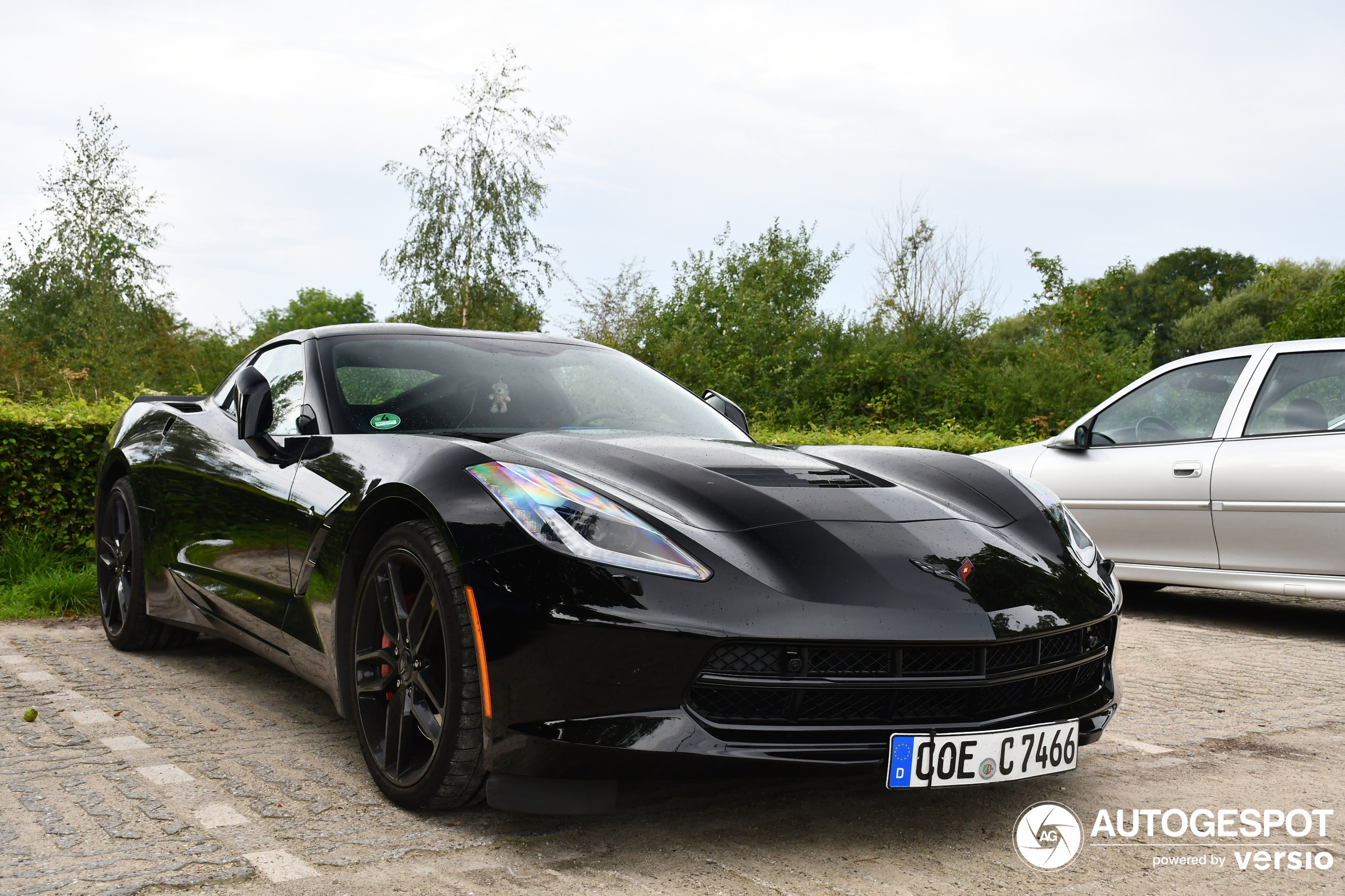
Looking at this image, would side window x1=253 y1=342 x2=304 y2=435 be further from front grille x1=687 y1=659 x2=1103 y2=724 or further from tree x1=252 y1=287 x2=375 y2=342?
tree x1=252 y1=287 x2=375 y2=342

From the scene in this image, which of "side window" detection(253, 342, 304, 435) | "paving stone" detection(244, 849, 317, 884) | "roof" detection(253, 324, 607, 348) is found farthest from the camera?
"roof" detection(253, 324, 607, 348)

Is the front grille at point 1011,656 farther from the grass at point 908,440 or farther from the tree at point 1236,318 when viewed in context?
the tree at point 1236,318

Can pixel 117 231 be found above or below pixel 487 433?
above

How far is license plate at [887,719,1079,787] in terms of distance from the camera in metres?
2.47

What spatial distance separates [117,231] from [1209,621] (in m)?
22.8

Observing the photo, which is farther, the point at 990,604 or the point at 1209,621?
the point at 1209,621

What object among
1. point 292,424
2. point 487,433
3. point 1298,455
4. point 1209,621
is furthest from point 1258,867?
point 1209,621

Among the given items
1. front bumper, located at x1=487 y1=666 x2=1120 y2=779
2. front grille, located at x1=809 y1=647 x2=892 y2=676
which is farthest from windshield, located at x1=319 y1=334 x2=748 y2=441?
front grille, located at x1=809 y1=647 x2=892 y2=676

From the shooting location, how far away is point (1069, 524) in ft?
11.0

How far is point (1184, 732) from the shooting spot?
12.7ft

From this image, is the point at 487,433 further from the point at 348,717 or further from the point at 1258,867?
the point at 1258,867

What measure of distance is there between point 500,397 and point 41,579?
3988 millimetres

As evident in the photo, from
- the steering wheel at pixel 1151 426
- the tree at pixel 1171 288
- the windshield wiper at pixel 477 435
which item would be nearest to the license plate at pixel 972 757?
the windshield wiper at pixel 477 435

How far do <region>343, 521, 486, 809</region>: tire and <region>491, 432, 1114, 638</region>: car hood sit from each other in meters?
0.38
